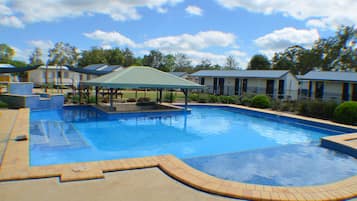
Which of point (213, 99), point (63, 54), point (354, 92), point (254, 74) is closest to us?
point (354, 92)

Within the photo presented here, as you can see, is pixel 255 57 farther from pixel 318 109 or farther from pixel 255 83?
pixel 318 109

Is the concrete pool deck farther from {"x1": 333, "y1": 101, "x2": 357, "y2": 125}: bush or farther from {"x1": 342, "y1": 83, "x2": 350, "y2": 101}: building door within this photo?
{"x1": 342, "y1": 83, "x2": 350, "y2": 101}: building door

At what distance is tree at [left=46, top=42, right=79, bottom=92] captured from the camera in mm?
49812

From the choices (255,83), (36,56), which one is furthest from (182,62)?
(255,83)

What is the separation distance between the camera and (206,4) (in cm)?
1534

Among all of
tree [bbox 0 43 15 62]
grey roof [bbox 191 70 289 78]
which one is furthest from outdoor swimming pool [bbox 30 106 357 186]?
tree [bbox 0 43 15 62]

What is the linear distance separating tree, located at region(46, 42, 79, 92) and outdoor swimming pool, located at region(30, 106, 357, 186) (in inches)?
1479

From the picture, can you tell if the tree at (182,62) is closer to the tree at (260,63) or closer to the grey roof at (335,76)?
the tree at (260,63)

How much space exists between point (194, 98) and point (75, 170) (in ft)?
58.1

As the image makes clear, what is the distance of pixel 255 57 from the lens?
4647cm

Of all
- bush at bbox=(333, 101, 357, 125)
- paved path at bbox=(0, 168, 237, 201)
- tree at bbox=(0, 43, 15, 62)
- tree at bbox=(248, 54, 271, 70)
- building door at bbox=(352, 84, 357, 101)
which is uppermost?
tree at bbox=(0, 43, 15, 62)

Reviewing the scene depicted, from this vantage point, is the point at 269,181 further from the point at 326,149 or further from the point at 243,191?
the point at 326,149

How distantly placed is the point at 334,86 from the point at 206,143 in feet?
52.5

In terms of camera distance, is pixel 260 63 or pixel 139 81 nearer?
pixel 139 81
